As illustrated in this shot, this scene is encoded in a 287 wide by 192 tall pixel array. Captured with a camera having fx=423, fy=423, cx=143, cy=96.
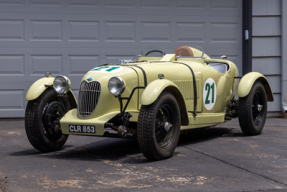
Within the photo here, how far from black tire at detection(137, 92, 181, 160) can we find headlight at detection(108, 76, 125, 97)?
34 cm

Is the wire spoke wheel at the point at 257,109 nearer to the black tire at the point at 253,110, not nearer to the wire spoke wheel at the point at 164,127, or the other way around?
the black tire at the point at 253,110

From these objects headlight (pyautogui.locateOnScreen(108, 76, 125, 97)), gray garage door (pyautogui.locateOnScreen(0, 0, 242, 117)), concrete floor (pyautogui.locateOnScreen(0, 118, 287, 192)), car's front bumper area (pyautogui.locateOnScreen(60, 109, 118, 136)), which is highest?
gray garage door (pyautogui.locateOnScreen(0, 0, 242, 117))

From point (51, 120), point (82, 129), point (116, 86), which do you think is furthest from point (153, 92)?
point (51, 120)

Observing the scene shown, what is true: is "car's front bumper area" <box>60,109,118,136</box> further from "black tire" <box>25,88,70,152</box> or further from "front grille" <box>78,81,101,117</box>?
"black tire" <box>25,88,70,152</box>

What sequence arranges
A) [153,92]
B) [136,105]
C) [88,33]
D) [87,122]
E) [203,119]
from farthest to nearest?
[88,33]
[203,119]
[136,105]
[87,122]
[153,92]

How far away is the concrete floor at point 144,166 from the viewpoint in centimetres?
343

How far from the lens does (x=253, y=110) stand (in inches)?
251

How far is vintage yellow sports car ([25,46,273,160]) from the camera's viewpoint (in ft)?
14.4

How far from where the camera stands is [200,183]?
3490 mm

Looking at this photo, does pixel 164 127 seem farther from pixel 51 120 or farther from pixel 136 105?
pixel 51 120

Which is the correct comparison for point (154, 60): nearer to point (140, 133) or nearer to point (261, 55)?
point (140, 133)

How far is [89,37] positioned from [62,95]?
3.42 meters

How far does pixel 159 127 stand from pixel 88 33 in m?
4.13

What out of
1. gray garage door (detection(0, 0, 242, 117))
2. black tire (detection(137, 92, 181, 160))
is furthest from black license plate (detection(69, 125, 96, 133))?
gray garage door (detection(0, 0, 242, 117))
